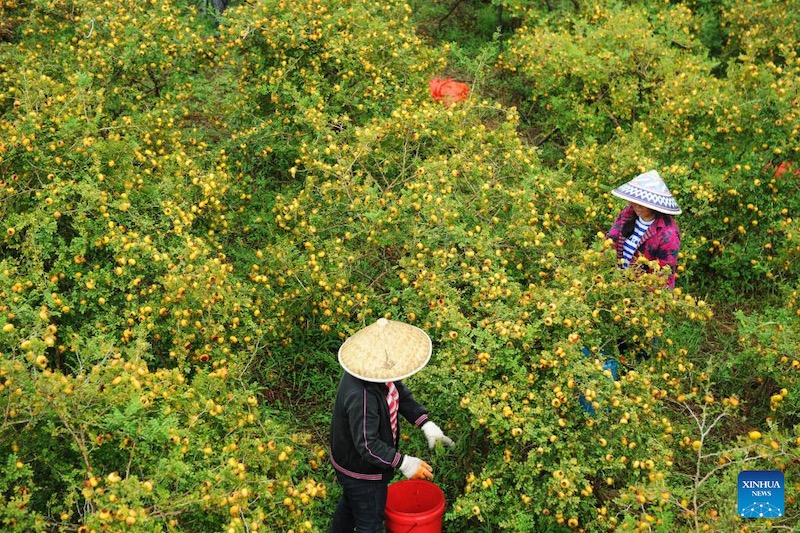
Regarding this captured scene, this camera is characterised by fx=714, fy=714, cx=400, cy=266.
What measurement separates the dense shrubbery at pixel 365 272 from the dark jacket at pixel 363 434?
9.3 inches

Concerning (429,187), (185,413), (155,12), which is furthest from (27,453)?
(155,12)

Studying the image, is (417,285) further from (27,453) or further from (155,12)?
(155,12)

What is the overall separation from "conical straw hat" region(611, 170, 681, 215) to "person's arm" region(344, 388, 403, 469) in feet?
6.98

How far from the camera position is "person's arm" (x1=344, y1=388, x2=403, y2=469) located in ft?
10.2

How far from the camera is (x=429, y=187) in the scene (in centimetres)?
440

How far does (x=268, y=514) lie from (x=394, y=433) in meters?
0.67

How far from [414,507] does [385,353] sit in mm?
895

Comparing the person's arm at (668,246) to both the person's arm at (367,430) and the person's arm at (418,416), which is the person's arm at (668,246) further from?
the person's arm at (367,430)

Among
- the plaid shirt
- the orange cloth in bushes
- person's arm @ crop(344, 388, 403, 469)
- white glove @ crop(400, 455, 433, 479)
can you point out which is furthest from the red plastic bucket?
the orange cloth in bushes

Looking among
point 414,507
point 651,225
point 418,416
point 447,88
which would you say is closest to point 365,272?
point 418,416

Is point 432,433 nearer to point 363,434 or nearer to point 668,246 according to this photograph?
point 363,434

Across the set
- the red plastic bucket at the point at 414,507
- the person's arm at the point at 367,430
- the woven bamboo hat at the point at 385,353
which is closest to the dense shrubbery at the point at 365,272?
the red plastic bucket at the point at 414,507

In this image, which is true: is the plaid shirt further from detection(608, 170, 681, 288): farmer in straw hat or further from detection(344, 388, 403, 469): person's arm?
detection(344, 388, 403, 469): person's arm

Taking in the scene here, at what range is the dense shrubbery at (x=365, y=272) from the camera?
310 cm
